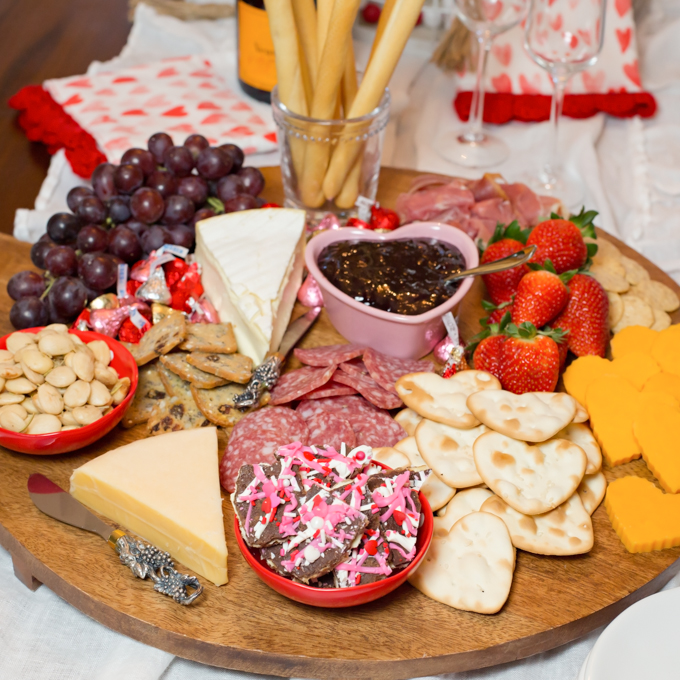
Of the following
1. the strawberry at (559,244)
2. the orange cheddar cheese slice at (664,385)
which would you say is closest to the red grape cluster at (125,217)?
the strawberry at (559,244)

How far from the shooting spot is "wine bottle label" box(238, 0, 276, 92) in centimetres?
244

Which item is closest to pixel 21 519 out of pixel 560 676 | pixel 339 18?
pixel 560 676

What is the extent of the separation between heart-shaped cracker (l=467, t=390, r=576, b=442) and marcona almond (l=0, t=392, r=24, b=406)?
31.8 inches

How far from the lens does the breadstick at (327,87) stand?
1.73m

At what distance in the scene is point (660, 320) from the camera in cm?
178

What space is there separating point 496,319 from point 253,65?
4.84ft

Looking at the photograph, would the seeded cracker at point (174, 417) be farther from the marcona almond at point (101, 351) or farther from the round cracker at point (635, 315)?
the round cracker at point (635, 315)

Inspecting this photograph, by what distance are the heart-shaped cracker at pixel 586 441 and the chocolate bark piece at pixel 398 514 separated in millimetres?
425

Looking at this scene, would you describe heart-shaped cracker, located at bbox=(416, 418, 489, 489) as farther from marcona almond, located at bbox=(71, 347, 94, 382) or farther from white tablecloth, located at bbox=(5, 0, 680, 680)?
marcona almond, located at bbox=(71, 347, 94, 382)

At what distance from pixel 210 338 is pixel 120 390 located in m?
0.26

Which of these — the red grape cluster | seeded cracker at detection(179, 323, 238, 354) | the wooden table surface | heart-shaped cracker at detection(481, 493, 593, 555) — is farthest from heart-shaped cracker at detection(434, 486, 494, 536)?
Answer: the wooden table surface

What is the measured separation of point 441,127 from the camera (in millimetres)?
2811

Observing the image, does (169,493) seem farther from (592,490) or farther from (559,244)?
(559,244)

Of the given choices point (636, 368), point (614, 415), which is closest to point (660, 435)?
point (614, 415)
